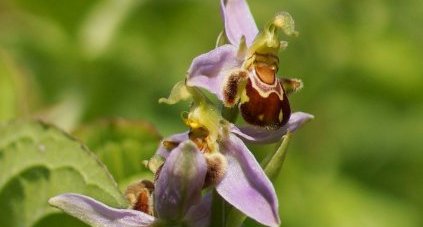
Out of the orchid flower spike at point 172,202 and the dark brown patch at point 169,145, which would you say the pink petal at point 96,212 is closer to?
the orchid flower spike at point 172,202

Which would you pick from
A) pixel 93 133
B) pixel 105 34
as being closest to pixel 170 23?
pixel 105 34

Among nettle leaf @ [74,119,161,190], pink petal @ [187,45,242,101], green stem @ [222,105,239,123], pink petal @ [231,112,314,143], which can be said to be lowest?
nettle leaf @ [74,119,161,190]

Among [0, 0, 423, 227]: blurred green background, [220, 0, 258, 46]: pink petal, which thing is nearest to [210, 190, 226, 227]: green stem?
[220, 0, 258, 46]: pink petal

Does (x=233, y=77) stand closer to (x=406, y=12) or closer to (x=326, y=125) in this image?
(x=326, y=125)

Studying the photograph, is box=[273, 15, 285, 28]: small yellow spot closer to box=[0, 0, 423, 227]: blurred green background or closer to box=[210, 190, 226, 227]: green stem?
box=[210, 190, 226, 227]: green stem

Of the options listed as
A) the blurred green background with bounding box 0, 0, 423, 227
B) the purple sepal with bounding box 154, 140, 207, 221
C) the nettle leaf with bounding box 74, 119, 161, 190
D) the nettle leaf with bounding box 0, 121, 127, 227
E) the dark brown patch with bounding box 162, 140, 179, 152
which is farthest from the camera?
the blurred green background with bounding box 0, 0, 423, 227

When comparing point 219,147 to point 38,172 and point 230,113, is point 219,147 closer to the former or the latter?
point 230,113
